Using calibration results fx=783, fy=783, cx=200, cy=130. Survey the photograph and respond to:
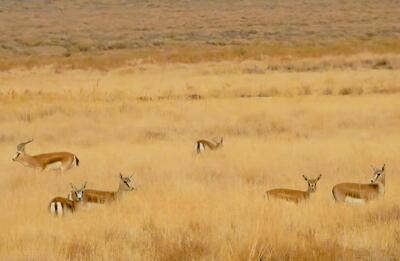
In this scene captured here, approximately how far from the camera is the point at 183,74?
4116 centimetres

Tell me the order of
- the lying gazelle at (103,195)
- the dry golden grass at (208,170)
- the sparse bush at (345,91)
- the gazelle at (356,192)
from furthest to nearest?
1. the sparse bush at (345,91)
2. the lying gazelle at (103,195)
3. the gazelle at (356,192)
4. the dry golden grass at (208,170)

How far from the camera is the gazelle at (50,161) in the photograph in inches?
571

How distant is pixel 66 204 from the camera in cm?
1041

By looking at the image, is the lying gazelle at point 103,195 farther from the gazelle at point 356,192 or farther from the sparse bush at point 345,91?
the sparse bush at point 345,91

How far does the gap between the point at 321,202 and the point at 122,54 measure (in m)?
44.6

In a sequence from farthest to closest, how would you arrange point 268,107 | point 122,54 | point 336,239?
point 122,54
point 268,107
point 336,239

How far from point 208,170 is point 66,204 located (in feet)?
15.1

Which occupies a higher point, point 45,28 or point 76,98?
point 45,28

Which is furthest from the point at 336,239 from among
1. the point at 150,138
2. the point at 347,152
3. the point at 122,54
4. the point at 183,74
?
the point at 122,54

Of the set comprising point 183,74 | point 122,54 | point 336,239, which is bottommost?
point 336,239

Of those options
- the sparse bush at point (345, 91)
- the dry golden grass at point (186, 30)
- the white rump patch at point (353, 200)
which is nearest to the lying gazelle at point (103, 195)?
the white rump patch at point (353, 200)

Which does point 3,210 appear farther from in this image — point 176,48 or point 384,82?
point 176,48

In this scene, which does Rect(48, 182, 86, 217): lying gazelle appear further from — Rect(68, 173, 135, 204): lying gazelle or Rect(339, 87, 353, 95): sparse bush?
Rect(339, 87, 353, 95): sparse bush

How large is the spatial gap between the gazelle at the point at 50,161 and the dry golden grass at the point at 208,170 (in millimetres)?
191
